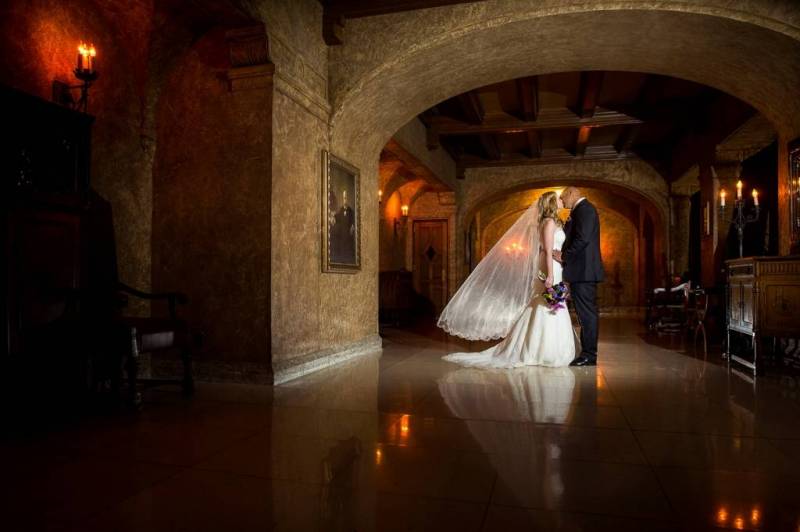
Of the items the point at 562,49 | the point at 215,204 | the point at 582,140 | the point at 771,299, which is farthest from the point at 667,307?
the point at 215,204

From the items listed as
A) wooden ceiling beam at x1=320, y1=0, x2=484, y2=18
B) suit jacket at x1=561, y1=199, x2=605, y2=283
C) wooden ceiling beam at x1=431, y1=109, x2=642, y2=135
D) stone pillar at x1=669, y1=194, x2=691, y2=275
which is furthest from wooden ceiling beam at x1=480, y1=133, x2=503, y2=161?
suit jacket at x1=561, y1=199, x2=605, y2=283

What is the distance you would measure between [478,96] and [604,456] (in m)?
7.19

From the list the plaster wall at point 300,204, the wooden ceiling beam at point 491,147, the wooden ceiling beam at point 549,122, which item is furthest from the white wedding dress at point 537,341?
the wooden ceiling beam at point 491,147

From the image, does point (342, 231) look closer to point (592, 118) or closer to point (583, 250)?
point (583, 250)

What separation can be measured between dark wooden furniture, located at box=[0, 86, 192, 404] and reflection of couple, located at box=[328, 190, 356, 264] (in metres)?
2.08

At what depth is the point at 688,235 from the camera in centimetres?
1219

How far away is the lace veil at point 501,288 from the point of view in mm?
5836

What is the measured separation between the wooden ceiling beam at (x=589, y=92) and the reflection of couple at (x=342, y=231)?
403cm

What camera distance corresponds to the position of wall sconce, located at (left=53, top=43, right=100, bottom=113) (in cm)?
398

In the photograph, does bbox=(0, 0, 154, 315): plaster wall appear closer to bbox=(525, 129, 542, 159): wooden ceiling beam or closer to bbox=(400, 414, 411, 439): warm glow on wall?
bbox=(400, 414, 411, 439): warm glow on wall

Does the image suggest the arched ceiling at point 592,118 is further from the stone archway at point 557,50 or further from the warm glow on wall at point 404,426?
the warm glow on wall at point 404,426

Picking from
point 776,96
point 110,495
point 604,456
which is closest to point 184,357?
point 110,495

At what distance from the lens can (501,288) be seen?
604cm

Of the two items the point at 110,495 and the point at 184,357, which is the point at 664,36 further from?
the point at 110,495
